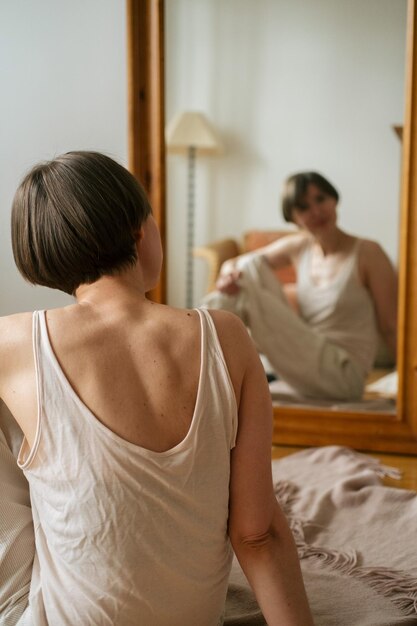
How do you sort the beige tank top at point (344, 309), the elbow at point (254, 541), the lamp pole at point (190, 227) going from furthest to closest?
1. the lamp pole at point (190, 227)
2. the beige tank top at point (344, 309)
3. the elbow at point (254, 541)

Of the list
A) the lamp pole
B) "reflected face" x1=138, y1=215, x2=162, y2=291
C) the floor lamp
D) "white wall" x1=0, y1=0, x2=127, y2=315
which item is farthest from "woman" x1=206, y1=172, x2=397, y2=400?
"reflected face" x1=138, y1=215, x2=162, y2=291

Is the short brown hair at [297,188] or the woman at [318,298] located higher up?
the short brown hair at [297,188]

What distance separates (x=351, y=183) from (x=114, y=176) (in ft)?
4.46

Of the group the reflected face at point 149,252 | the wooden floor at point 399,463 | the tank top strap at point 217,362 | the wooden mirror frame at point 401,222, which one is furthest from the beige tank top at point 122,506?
the wooden mirror frame at point 401,222

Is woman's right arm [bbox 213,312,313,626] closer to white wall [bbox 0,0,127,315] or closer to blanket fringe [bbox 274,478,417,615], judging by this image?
blanket fringe [bbox 274,478,417,615]

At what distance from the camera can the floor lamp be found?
244cm

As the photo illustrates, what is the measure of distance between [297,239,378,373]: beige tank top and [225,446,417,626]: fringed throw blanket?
321 mm

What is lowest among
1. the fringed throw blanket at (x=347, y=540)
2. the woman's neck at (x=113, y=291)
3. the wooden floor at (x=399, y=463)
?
the wooden floor at (x=399, y=463)

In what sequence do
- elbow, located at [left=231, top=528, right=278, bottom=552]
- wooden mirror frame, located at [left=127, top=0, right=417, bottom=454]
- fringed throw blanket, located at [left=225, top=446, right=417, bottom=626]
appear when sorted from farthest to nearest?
wooden mirror frame, located at [left=127, top=0, right=417, bottom=454] → fringed throw blanket, located at [left=225, top=446, right=417, bottom=626] → elbow, located at [left=231, top=528, right=278, bottom=552]

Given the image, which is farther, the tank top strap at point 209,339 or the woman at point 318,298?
the woman at point 318,298

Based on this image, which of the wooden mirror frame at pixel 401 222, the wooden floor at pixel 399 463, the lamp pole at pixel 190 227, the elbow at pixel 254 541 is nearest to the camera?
the elbow at pixel 254 541

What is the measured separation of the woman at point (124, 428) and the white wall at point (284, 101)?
1309 millimetres

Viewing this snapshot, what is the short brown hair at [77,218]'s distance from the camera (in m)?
1.10

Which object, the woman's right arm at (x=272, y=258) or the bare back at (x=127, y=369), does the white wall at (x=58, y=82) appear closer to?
the woman's right arm at (x=272, y=258)
